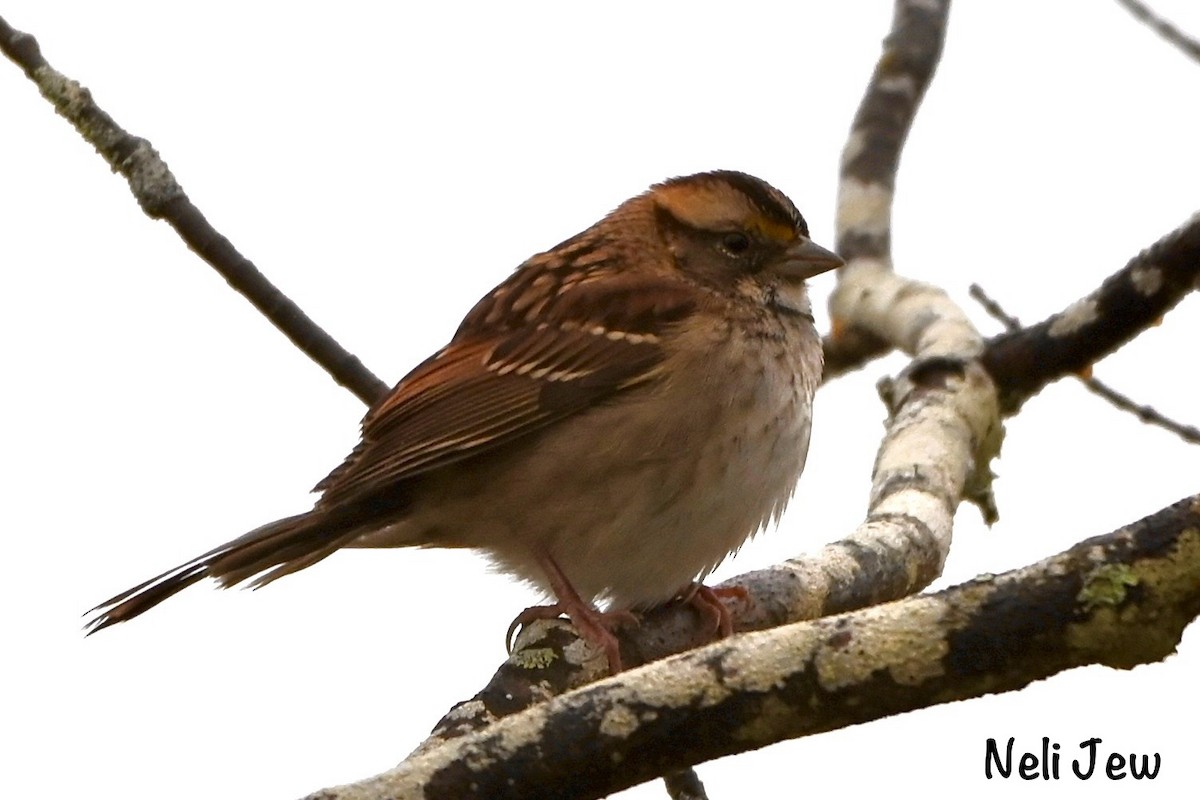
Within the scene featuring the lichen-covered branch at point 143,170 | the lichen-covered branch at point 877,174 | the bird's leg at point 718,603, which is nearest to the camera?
the bird's leg at point 718,603

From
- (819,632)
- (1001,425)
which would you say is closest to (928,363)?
(1001,425)

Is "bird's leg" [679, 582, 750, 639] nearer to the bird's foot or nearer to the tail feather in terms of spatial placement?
the bird's foot

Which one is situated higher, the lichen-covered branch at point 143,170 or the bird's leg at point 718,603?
the lichen-covered branch at point 143,170

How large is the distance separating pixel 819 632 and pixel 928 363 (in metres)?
3.30

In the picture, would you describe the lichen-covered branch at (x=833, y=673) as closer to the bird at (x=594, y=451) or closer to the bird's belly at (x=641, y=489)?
the bird at (x=594, y=451)

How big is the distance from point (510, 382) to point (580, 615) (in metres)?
0.93

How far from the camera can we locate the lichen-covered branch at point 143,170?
504 cm

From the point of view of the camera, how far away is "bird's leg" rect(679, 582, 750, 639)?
466 centimetres

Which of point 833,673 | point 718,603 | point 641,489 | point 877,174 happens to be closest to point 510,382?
point 641,489

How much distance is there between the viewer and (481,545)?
5.15m

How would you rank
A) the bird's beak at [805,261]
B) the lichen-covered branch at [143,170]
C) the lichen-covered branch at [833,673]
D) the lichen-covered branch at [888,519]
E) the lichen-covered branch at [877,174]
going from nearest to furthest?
the lichen-covered branch at [833,673] → the lichen-covered branch at [888,519] → the lichen-covered branch at [143,170] → the bird's beak at [805,261] → the lichen-covered branch at [877,174]

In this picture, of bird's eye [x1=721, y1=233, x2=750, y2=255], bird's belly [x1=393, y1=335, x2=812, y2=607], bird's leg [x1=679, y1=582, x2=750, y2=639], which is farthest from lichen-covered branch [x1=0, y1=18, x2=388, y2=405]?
bird's leg [x1=679, y1=582, x2=750, y2=639]

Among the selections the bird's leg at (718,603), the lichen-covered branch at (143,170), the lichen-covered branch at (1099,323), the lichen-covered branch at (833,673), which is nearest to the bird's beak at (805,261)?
the lichen-covered branch at (1099,323)

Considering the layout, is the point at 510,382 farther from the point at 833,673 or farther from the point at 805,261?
the point at 833,673
